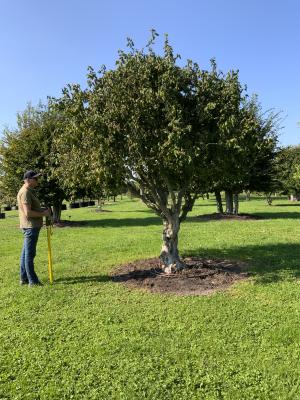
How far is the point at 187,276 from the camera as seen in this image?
7273mm

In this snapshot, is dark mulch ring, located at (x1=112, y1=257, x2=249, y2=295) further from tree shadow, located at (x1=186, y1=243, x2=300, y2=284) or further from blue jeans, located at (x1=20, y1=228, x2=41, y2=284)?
blue jeans, located at (x1=20, y1=228, x2=41, y2=284)

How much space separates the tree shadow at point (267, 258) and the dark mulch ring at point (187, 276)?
0.36 metres

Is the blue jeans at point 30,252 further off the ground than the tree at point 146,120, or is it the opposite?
the tree at point 146,120

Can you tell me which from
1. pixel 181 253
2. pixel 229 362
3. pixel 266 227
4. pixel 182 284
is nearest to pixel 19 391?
pixel 229 362

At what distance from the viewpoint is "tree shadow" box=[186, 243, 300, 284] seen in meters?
7.45

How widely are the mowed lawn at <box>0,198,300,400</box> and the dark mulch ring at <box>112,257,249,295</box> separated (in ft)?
0.96

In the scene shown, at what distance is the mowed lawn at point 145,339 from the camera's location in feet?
12.0

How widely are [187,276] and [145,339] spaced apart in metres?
2.76

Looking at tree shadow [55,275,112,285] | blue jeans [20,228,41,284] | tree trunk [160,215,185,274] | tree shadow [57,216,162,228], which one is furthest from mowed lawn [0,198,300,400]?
tree shadow [57,216,162,228]

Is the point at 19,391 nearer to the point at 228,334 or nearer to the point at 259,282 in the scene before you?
the point at 228,334

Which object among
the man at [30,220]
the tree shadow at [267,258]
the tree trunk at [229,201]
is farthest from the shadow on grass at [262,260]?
the tree trunk at [229,201]

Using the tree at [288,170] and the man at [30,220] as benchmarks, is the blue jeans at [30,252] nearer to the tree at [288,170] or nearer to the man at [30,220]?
the man at [30,220]

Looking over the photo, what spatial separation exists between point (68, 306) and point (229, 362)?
2742 millimetres

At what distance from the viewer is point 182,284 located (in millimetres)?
6809
